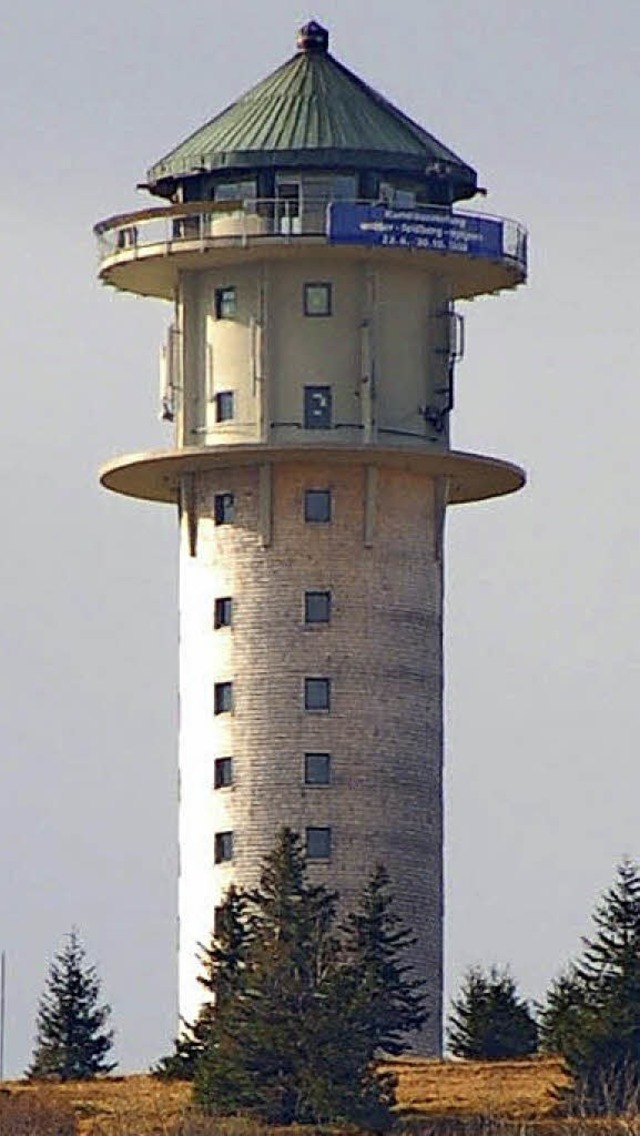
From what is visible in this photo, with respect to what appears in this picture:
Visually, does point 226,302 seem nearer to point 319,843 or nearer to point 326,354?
point 326,354

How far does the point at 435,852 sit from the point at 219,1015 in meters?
22.2

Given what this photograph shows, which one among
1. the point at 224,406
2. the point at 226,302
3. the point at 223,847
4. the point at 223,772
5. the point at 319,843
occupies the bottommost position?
the point at 319,843

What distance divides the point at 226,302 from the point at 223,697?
967cm

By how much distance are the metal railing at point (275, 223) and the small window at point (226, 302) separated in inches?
59.3

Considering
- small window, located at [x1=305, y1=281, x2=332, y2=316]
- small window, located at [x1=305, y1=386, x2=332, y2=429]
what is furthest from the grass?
small window, located at [x1=305, y1=281, x2=332, y2=316]

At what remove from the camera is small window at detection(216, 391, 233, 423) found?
191000 mm

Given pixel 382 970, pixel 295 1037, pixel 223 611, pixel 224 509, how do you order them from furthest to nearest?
1. pixel 224 509
2. pixel 223 611
3. pixel 382 970
4. pixel 295 1037

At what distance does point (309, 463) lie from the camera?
622 feet

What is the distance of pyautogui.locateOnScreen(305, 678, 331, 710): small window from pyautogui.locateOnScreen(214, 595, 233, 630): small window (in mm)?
2752

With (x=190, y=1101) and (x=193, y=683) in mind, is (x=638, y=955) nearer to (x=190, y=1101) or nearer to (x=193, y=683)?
(x=190, y=1101)

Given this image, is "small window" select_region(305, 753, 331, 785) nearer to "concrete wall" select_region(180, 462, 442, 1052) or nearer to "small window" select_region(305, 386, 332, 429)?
"concrete wall" select_region(180, 462, 442, 1052)

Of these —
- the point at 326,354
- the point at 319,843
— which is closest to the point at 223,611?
the point at 319,843

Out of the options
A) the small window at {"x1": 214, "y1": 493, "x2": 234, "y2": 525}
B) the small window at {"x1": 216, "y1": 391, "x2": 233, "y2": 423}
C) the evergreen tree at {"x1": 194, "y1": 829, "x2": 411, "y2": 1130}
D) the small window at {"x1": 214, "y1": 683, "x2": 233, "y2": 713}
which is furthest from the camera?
the small window at {"x1": 216, "y1": 391, "x2": 233, "y2": 423}

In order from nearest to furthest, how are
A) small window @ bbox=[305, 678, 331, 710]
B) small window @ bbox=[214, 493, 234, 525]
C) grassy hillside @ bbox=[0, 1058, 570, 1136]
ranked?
grassy hillside @ bbox=[0, 1058, 570, 1136] < small window @ bbox=[305, 678, 331, 710] < small window @ bbox=[214, 493, 234, 525]
